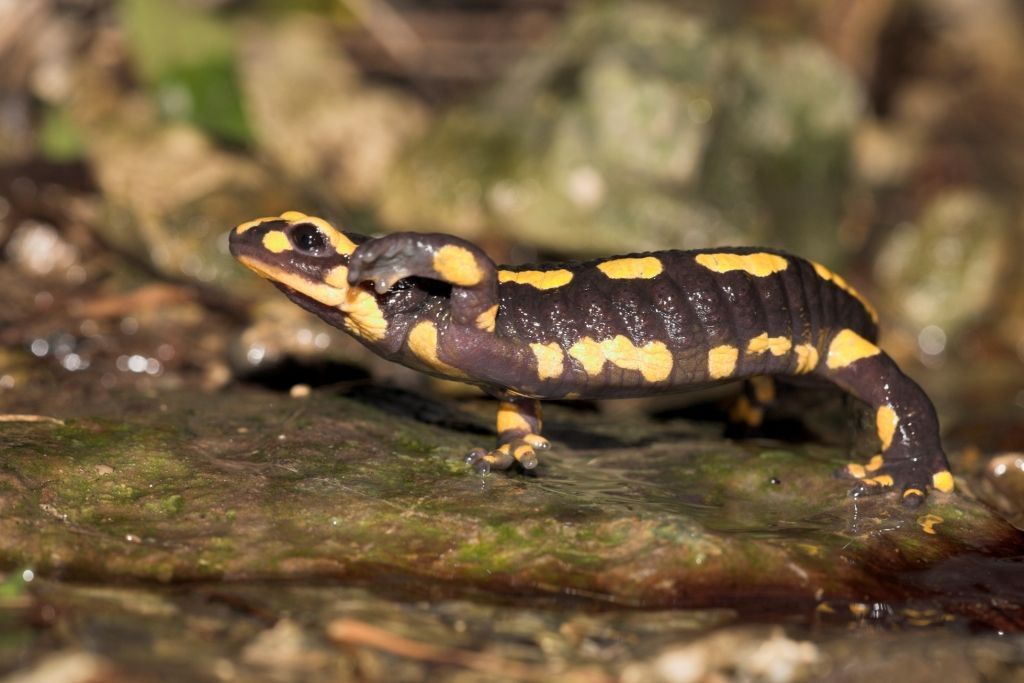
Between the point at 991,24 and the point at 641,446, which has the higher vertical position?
the point at 991,24

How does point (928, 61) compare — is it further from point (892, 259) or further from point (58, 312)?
point (58, 312)

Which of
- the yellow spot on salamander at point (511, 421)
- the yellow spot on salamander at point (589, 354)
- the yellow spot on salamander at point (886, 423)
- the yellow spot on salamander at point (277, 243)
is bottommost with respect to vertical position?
the yellow spot on salamander at point (511, 421)

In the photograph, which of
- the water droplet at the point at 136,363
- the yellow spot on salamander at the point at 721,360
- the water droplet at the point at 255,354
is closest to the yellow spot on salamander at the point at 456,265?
the yellow spot on salamander at the point at 721,360

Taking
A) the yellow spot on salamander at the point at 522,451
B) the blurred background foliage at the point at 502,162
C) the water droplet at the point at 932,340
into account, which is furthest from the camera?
the water droplet at the point at 932,340

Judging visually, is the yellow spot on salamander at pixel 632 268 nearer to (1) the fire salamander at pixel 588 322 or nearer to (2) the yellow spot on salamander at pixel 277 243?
(1) the fire salamander at pixel 588 322

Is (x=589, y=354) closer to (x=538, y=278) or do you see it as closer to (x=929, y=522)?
(x=538, y=278)

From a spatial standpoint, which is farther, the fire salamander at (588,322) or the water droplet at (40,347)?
the water droplet at (40,347)

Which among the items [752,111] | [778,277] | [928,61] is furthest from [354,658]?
[928,61]
